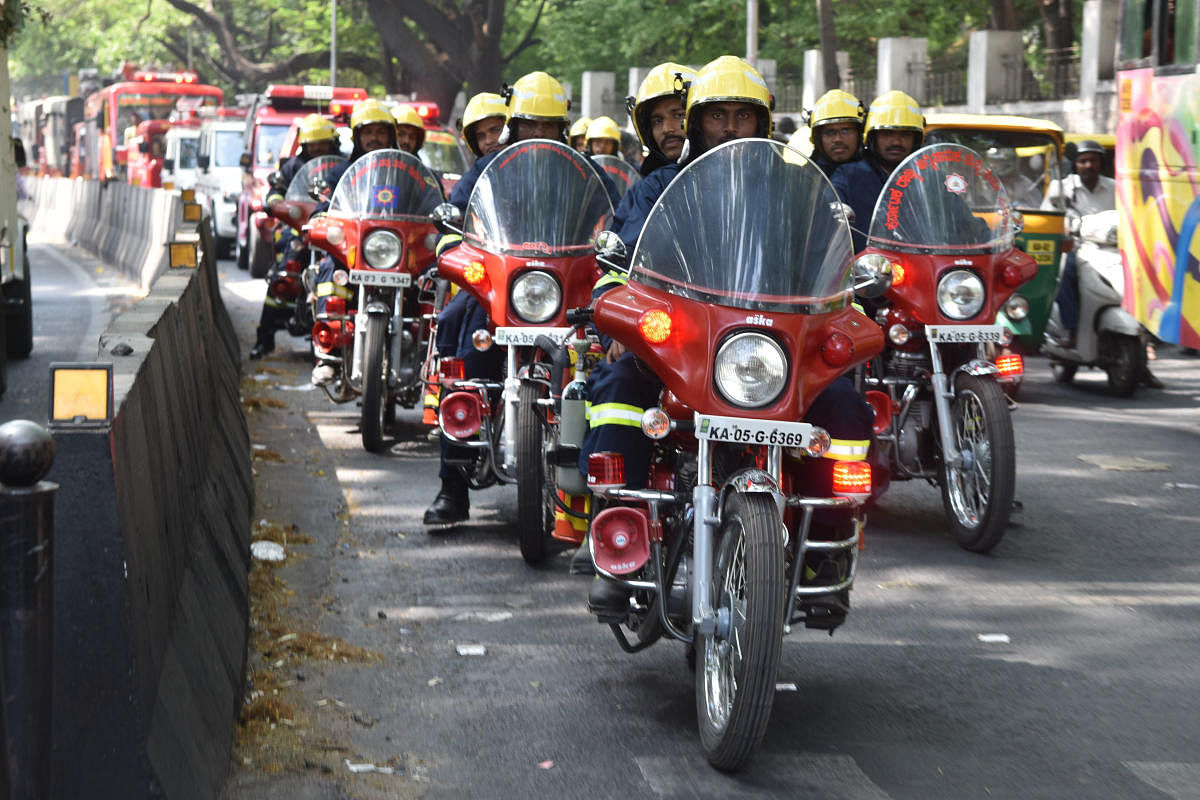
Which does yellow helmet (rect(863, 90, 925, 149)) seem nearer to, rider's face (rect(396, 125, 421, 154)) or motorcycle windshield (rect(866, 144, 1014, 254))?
motorcycle windshield (rect(866, 144, 1014, 254))

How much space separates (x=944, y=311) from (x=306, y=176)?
6.33 metres

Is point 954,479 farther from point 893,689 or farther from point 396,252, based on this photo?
point 396,252

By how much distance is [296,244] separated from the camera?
537 inches

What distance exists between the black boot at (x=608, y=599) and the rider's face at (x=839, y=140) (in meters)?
4.21

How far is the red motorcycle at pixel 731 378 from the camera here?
4.82 metres

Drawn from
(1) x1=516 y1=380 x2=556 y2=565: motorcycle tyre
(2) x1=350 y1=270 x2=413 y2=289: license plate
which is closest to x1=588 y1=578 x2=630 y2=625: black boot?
(1) x1=516 y1=380 x2=556 y2=565: motorcycle tyre

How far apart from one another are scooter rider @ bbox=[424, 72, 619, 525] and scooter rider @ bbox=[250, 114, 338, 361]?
4.87m

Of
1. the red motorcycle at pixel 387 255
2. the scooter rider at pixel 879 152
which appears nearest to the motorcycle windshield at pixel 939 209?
the scooter rider at pixel 879 152

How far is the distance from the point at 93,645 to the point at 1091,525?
5.91 metres

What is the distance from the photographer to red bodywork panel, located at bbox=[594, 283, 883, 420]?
15.9ft

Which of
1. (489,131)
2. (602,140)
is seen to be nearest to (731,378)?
(489,131)

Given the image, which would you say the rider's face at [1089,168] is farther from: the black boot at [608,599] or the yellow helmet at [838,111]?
the black boot at [608,599]

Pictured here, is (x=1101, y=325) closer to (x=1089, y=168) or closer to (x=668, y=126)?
(x=1089, y=168)

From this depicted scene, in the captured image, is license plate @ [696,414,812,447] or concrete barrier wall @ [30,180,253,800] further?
license plate @ [696,414,812,447]
